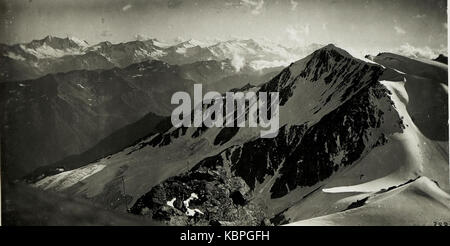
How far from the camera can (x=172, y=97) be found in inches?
681

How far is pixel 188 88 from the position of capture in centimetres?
1700

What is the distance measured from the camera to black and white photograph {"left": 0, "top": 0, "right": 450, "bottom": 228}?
15.6m

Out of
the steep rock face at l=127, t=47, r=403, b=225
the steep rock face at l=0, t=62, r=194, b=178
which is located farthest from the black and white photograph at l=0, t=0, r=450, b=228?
the steep rock face at l=127, t=47, r=403, b=225

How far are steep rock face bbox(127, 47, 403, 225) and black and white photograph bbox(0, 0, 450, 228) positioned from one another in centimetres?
16

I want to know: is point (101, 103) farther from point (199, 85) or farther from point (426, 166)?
point (426, 166)

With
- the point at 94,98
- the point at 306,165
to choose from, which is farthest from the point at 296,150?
the point at 94,98

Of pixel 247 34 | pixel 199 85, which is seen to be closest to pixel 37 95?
pixel 199 85

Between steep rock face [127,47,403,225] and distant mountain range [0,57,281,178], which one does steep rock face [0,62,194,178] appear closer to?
distant mountain range [0,57,281,178]

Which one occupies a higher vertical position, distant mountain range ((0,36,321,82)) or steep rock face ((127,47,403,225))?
distant mountain range ((0,36,321,82))

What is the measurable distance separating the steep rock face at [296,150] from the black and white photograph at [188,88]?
0.16 metres

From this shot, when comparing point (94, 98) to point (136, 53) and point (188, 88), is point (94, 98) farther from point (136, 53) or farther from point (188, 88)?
point (188, 88)

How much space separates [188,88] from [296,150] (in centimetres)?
1113

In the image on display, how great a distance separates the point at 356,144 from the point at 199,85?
57.9ft

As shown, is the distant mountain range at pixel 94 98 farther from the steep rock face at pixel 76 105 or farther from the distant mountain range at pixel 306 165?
the distant mountain range at pixel 306 165
